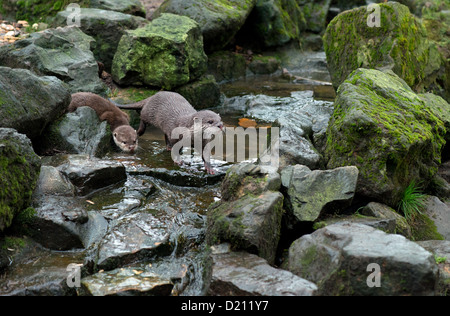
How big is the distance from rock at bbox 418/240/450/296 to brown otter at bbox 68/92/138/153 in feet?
11.5

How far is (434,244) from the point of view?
12.5 ft

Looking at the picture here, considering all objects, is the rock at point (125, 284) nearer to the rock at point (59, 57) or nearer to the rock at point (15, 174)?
the rock at point (15, 174)

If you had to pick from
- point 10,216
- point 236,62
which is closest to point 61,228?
point 10,216

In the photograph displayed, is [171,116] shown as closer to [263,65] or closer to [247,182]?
[247,182]

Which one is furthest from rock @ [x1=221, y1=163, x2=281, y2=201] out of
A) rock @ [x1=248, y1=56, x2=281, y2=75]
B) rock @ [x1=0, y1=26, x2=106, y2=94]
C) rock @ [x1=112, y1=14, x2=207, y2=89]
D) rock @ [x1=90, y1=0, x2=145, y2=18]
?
rock @ [x1=248, y1=56, x2=281, y2=75]

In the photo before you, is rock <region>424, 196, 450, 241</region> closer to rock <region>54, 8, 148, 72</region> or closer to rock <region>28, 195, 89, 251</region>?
rock <region>28, 195, 89, 251</region>

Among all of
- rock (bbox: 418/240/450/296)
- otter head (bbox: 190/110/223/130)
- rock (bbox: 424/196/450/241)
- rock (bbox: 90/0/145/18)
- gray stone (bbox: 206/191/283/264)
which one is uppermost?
rock (bbox: 90/0/145/18)

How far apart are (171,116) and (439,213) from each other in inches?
129

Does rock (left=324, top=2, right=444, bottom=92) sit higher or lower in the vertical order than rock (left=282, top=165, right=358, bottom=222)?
higher

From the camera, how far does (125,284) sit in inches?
122

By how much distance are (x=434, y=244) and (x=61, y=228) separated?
9.99 ft

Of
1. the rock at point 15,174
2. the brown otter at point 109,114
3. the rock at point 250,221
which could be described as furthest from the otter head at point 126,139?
the rock at point 250,221

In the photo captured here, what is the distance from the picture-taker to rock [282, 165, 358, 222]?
382cm
